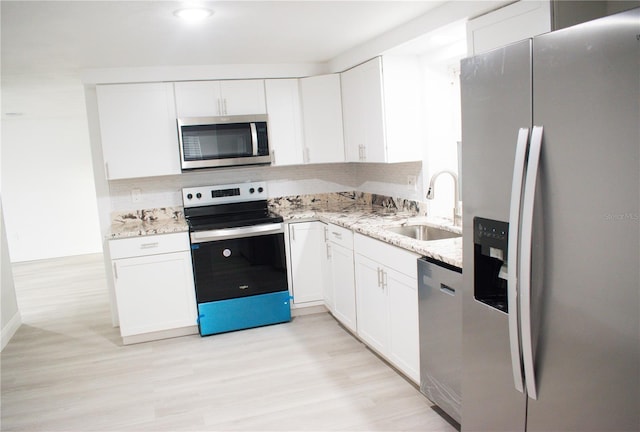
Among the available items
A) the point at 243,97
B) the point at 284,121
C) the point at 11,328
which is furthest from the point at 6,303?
the point at 284,121

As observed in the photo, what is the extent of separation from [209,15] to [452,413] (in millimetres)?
2426

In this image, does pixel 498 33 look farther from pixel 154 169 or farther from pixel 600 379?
pixel 154 169

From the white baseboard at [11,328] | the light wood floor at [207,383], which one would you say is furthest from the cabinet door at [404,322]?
the white baseboard at [11,328]

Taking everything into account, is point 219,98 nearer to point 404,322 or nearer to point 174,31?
point 174,31

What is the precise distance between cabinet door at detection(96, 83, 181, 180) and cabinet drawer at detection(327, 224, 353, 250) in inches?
55.7

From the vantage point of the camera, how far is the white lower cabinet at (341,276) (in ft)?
11.8

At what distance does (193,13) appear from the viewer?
8.46 feet

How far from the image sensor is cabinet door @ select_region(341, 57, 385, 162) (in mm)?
3617

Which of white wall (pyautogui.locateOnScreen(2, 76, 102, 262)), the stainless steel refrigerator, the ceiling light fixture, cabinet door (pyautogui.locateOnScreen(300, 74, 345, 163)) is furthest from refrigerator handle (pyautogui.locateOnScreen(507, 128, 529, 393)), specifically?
white wall (pyautogui.locateOnScreen(2, 76, 102, 262))

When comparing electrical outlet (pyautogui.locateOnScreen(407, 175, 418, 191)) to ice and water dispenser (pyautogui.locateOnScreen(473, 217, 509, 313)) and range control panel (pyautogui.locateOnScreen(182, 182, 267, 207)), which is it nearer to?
range control panel (pyautogui.locateOnScreen(182, 182, 267, 207))

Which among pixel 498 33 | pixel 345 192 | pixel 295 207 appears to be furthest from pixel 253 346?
pixel 498 33

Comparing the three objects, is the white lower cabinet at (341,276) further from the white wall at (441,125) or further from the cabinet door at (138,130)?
the cabinet door at (138,130)

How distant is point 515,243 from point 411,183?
2294 millimetres

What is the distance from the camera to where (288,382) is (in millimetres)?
3096
